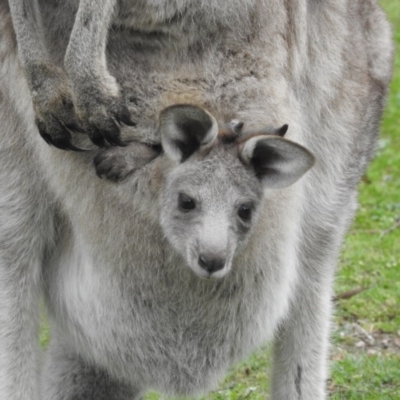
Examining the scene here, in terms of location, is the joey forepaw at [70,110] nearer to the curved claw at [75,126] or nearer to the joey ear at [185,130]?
the curved claw at [75,126]

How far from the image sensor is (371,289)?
22.3ft

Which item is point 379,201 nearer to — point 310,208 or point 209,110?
point 310,208

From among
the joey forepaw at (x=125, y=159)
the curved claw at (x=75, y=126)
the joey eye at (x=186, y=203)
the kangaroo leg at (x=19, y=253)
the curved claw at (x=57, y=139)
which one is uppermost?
the curved claw at (x=75, y=126)

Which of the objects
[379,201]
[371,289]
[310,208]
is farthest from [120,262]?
[379,201]

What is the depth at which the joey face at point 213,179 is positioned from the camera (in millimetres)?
3787

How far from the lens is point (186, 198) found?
388 centimetres

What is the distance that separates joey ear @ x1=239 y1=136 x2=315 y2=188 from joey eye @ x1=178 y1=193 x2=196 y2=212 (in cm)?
23

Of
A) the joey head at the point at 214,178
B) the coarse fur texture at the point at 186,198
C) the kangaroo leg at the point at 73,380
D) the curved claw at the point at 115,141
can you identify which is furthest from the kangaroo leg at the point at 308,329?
the curved claw at the point at 115,141

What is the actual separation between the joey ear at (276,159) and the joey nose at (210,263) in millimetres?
388

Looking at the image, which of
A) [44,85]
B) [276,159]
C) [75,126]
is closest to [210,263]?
[276,159]

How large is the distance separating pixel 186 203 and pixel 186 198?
17 mm

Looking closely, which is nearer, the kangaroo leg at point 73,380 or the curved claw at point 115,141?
the curved claw at point 115,141

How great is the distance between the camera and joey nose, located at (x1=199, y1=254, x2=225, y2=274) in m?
3.71

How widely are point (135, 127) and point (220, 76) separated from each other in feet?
1.18
